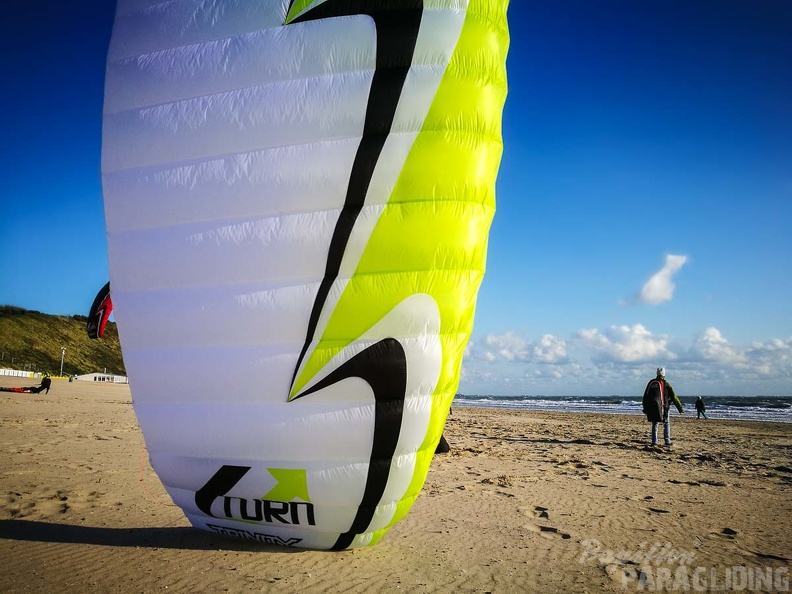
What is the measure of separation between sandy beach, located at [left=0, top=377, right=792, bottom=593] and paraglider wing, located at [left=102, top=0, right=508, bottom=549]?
1.19 ft

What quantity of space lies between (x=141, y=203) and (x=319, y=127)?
140cm

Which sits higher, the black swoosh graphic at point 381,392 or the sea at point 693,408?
the black swoosh graphic at point 381,392

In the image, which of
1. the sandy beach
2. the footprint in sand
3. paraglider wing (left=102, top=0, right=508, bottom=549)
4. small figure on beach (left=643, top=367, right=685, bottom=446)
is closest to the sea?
small figure on beach (left=643, top=367, right=685, bottom=446)

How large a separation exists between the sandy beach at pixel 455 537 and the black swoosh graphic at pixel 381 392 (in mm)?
641

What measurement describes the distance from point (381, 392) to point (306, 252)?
40.5 inches

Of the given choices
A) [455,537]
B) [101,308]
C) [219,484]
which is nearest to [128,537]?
[219,484]

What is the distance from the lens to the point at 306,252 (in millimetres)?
3193

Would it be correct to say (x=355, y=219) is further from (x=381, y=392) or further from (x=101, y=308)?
(x=101, y=308)

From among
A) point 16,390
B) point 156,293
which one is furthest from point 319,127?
point 16,390

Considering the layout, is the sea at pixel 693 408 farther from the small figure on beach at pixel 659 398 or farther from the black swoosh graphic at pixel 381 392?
the black swoosh graphic at pixel 381 392

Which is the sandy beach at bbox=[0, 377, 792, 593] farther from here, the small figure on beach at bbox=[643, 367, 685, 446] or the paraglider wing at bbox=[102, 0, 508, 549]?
the small figure on beach at bbox=[643, 367, 685, 446]

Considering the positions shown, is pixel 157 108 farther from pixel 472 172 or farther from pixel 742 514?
pixel 742 514

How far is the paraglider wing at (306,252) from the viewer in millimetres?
3182

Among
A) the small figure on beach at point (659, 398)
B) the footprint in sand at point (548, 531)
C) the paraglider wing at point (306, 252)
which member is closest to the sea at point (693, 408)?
the small figure on beach at point (659, 398)
